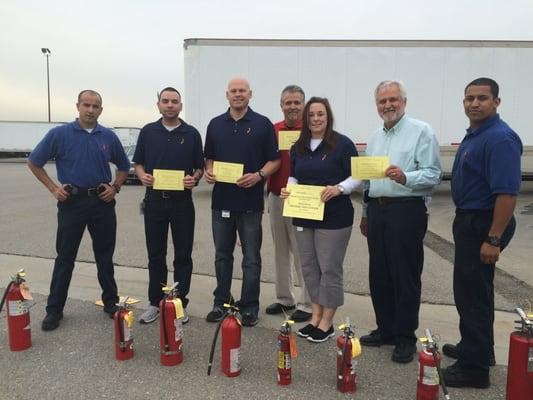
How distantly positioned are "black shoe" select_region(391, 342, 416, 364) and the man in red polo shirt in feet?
3.31

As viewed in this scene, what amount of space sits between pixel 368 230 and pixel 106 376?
216cm

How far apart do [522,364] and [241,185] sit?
94.1 inches

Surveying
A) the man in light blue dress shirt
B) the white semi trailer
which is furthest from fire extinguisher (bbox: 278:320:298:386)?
the white semi trailer

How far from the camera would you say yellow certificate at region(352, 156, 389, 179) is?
317 centimetres

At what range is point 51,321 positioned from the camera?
13.0ft

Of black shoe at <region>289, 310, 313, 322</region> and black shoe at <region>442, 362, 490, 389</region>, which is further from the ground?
black shoe at <region>442, 362, 490, 389</region>

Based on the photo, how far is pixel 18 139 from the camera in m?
37.7

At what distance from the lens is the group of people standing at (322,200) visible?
9.70 ft

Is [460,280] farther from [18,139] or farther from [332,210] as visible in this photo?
[18,139]

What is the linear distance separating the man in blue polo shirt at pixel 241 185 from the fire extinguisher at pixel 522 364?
2088mm

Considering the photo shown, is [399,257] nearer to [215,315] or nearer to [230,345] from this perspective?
[230,345]

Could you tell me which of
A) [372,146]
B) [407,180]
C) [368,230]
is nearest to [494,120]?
[407,180]

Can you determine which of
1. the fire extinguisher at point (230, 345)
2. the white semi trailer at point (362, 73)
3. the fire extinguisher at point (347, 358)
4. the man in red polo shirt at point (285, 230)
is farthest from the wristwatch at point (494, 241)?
the white semi trailer at point (362, 73)

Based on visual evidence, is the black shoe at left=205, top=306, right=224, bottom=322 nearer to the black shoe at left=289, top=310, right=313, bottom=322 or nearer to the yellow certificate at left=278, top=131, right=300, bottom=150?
the black shoe at left=289, top=310, right=313, bottom=322
